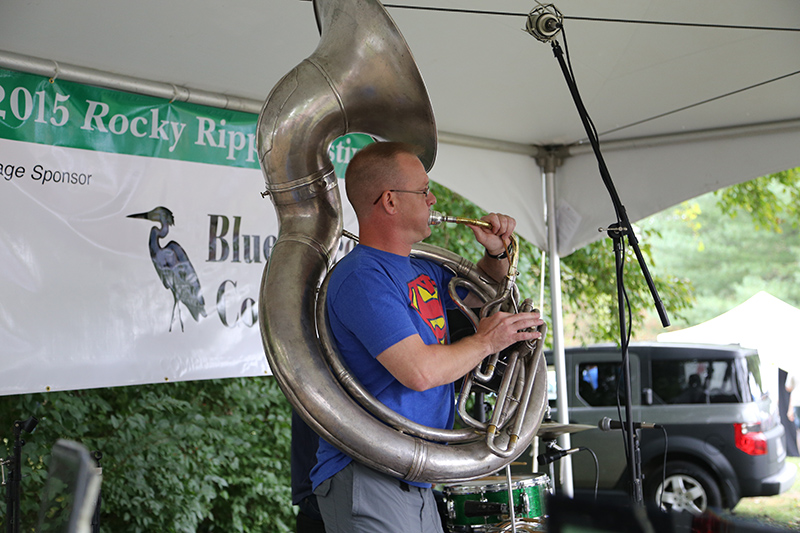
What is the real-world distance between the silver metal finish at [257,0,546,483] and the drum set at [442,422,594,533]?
1076mm

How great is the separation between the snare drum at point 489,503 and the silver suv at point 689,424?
329cm

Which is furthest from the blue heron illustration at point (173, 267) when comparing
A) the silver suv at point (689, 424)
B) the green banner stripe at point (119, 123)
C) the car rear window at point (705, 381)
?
the car rear window at point (705, 381)

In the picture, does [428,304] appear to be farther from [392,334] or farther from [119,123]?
[119,123]

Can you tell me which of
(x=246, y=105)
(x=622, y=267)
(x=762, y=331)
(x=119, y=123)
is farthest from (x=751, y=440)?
(x=119, y=123)

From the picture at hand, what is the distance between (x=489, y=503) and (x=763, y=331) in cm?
790

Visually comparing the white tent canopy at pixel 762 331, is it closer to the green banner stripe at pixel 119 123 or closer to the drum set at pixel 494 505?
the drum set at pixel 494 505

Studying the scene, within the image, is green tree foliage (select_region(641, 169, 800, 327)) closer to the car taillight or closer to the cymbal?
the car taillight

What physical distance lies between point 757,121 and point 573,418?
3443 mm

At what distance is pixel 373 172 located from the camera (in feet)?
6.66

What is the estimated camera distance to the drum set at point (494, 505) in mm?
2900

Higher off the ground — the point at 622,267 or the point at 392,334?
the point at 622,267

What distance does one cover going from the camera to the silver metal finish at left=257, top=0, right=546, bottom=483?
178cm

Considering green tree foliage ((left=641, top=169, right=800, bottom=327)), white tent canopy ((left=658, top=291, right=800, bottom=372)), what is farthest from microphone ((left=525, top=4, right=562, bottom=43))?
green tree foliage ((left=641, top=169, right=800, bottom=327))

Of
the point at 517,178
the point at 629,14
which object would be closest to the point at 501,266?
the point at 629,14
